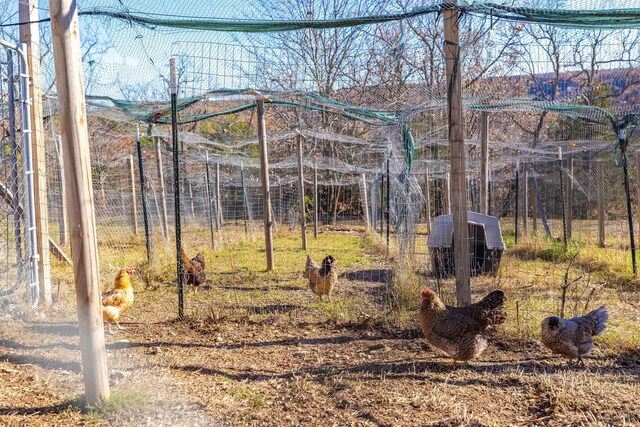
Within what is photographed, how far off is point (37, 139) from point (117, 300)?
1.95 meters

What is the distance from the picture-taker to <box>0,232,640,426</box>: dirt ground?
304 cm

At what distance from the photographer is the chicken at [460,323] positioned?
3885 millimetres

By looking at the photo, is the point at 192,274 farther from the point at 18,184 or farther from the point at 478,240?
the point at 478,240

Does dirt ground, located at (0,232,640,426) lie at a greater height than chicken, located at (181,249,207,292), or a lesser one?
lesser

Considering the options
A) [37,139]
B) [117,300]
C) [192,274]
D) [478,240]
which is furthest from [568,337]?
[37,139]

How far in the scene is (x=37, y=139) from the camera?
534cm

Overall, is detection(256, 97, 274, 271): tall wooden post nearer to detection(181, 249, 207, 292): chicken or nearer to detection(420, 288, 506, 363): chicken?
detection(181, 249, 207, 292): chicken

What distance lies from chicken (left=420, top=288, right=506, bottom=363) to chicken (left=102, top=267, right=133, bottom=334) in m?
2.86

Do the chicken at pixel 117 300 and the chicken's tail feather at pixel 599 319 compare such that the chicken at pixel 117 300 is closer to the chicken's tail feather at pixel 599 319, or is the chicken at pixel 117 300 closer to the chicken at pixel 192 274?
the chicken at pixel 192 274

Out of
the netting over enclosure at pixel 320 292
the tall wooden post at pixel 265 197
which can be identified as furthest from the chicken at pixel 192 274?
the tall wooden post at pixel 265 197

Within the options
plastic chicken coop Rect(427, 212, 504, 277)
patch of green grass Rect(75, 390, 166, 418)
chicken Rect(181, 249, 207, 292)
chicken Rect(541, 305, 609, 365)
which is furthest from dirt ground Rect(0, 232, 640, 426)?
plastic chicken coop Rect(427, 212, 504, 277)

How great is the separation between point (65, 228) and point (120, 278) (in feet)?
16.0

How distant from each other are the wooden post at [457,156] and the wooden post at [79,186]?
303 cm

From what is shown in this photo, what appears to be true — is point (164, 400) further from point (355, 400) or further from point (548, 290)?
point (548, 290)
